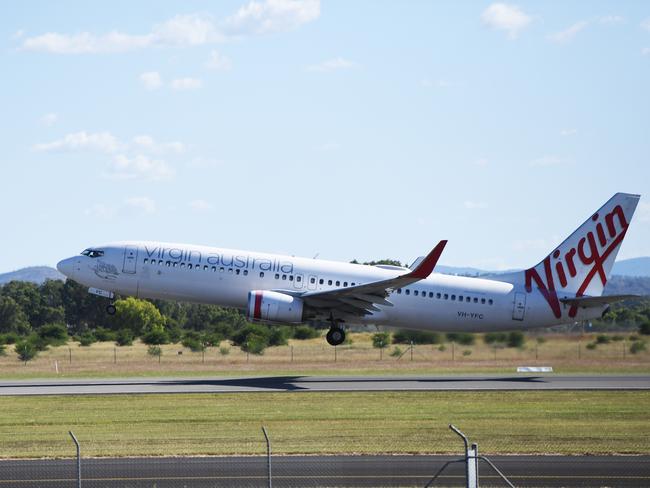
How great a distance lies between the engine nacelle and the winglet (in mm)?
5198

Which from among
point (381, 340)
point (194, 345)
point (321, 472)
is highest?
point (381, 340)

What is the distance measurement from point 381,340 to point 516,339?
39.7 feet

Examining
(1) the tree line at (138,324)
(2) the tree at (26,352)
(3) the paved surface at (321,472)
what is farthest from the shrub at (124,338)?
(3) the paved surface at (321,472)

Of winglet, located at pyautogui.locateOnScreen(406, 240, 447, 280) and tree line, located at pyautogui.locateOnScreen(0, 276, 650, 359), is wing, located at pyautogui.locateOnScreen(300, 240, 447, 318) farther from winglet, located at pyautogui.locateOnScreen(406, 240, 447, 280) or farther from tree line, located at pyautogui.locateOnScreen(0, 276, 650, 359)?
tree line, located at pyautogui.locateOnScreen(0, 276, 650, 359)

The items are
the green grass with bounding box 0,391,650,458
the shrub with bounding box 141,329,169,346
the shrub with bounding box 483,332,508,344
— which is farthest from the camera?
the shrub with bounding box 141,329,169,346

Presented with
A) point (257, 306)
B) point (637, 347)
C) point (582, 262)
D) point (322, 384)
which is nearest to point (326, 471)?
point (322, 384)

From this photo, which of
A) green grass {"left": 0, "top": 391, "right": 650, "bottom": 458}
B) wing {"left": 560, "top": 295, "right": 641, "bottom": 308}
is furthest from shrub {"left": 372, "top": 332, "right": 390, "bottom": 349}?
green grass {"left": 0, "top": 391, "right": 650, "bottom": 458}

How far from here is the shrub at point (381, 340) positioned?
60.9 m

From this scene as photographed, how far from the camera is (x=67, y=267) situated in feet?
166

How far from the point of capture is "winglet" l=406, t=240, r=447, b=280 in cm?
4316

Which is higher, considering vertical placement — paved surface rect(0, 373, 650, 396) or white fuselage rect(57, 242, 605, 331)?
white fuselage rect(57, 242, 605, 331)

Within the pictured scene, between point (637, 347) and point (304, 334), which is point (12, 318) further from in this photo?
point (637, 347)

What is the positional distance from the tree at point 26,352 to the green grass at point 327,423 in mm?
21131

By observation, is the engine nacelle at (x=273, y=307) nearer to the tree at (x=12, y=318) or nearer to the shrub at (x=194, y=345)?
the shrub at (x=194, y=345)
